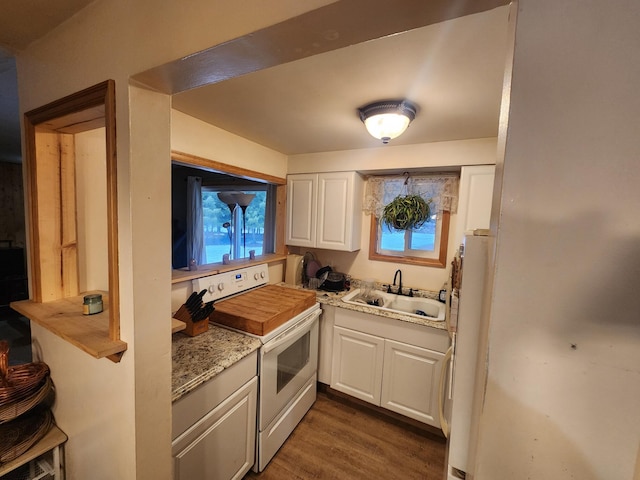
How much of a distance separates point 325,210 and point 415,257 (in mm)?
971

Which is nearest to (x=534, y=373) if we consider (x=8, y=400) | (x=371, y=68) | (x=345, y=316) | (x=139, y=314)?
(x=139, y=314)

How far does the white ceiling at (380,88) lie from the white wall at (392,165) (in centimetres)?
10

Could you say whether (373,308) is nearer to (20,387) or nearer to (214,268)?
(214,268)

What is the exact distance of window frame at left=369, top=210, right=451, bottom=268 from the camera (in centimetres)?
232

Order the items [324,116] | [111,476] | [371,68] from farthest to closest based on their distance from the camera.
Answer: [324,116], [371,68], [111,476]

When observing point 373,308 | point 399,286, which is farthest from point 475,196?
point 373,308

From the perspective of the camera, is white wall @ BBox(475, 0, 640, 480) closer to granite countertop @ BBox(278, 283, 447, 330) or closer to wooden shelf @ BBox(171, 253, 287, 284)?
granite countertop @ BBox(278, 283, 447, 330)

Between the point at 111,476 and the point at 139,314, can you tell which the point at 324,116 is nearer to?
the point at 139,314

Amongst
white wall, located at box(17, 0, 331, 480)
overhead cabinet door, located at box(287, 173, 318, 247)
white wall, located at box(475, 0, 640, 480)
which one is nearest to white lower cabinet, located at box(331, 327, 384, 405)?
overhead cabinet door, located at box(287, 173, 318, 247)

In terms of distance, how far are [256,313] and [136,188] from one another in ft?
3.71

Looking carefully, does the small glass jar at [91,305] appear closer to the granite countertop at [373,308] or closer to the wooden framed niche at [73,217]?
the wooden framed niche at [73,217]

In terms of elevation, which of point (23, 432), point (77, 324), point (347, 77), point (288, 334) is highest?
point (347, 77)

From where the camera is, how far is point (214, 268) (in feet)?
6.68

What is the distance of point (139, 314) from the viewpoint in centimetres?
83
